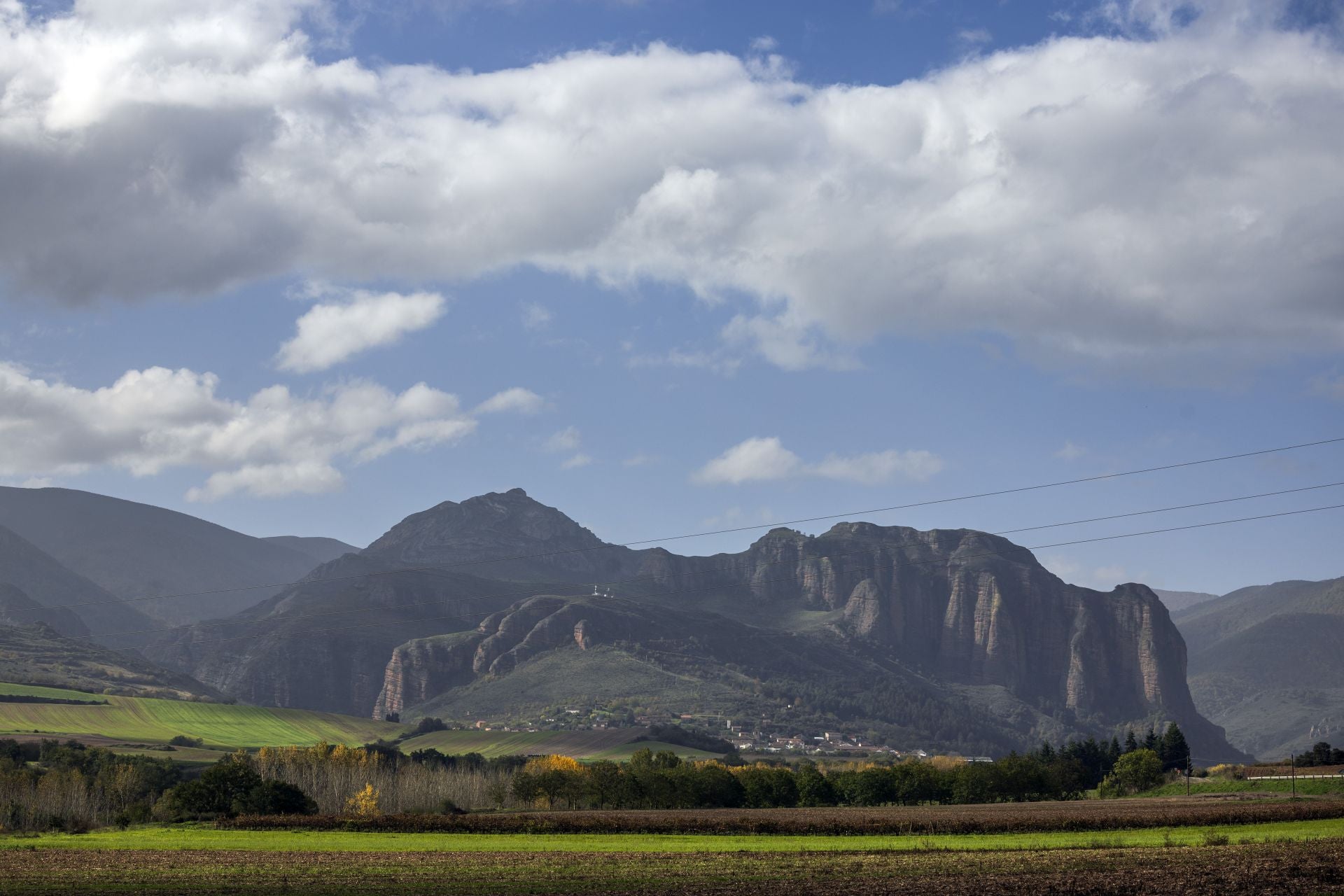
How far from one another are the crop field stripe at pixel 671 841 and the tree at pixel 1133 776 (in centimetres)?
9618

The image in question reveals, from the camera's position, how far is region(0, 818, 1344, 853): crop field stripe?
7994 cm

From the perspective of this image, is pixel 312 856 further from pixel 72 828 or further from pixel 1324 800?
pixel 1324 800

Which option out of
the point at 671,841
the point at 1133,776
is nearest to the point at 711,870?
the point at 671,841

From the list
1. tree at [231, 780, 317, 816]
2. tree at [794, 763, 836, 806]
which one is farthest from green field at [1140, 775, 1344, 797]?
tree at [231, 780, 317, 816]

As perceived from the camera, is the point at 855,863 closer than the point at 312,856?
Yes

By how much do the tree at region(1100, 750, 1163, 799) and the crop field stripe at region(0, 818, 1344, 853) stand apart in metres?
96.2

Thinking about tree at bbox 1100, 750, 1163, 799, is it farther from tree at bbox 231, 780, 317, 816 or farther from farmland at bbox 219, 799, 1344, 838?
tree at bbox 231, 780, 317, 816

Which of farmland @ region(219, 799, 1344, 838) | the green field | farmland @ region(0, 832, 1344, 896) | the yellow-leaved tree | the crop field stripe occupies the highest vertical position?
farmland @ region(0, 832, 1344, 896)

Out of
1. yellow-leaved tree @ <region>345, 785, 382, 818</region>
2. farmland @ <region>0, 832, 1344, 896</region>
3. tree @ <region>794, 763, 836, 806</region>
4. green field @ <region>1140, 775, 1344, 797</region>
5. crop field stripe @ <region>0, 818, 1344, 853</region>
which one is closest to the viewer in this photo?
farmland @ <region>0, 832, 1344, 896</region>

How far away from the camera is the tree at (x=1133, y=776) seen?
184m

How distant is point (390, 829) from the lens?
108m

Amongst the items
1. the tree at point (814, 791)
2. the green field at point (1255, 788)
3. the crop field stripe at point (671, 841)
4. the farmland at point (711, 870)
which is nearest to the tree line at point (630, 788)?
the tree at point (814, 791)

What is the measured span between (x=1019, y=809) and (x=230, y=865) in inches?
3244

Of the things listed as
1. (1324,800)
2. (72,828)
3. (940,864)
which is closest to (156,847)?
(72,828)
